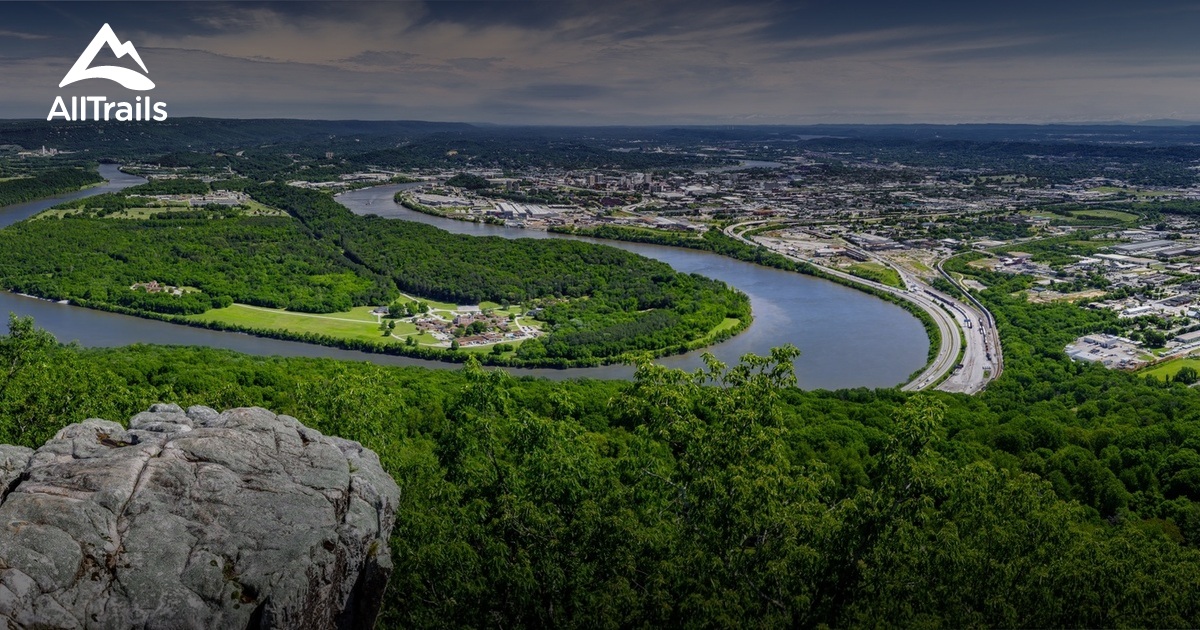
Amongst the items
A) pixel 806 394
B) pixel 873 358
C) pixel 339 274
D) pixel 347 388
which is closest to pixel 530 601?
pixel 347 388

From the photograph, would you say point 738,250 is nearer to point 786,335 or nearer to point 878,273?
point 878,273

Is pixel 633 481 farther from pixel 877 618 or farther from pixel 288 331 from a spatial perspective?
pixel 288 331

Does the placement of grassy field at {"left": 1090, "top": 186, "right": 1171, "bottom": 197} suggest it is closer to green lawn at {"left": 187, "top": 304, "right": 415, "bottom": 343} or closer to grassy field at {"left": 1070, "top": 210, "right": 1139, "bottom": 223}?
grassy field at {"left": 1070, "top": 210, "right": 1139, "bottom": 223}

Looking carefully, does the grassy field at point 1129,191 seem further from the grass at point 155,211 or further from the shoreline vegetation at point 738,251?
the grass at point 155,211

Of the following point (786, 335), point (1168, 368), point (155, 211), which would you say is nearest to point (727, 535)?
point (786, 335)

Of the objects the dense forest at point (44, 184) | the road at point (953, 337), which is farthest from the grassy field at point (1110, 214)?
the dense forest at point (44, 184)
